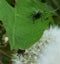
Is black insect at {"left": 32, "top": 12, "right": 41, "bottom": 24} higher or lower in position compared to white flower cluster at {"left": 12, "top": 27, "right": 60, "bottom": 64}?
higher

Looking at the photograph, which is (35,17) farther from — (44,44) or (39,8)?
(44,44)

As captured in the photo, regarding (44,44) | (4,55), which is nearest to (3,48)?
(4,55)

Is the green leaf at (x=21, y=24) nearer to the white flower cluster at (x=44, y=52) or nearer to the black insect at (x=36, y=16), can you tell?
the black insect at (x=36, y=16)

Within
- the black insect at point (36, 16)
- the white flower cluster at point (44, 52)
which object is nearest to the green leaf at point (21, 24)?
the black insect at point (36, 16)

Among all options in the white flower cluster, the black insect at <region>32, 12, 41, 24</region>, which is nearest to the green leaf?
the black insect at <region>32, 12, 41, 24</region>

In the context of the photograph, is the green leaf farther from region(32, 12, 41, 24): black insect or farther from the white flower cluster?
the white flower cluster

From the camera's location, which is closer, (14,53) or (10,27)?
(10,27)
